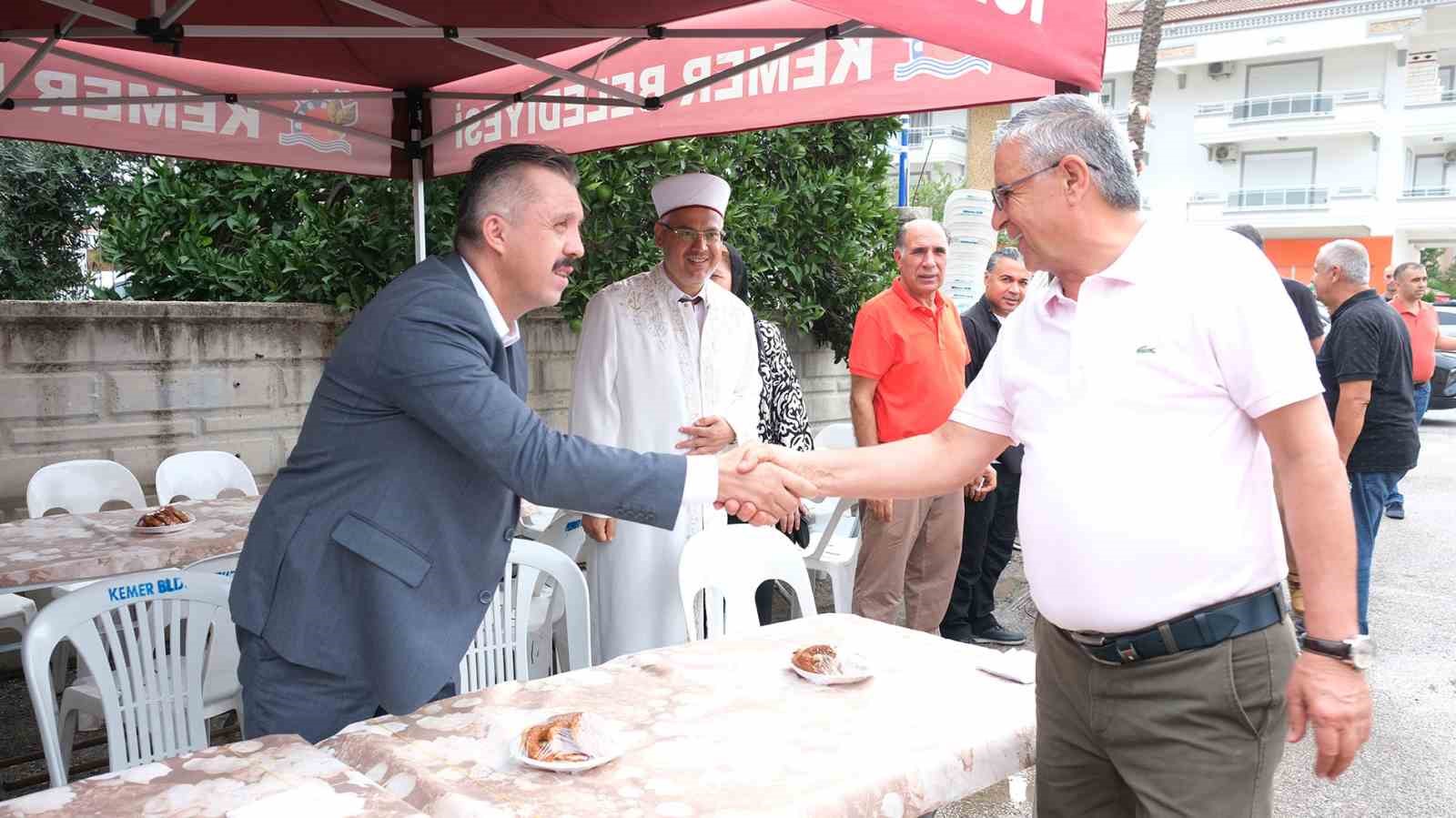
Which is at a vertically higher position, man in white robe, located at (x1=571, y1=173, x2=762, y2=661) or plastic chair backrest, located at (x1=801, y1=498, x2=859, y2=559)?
man in white robe, located at (x1=571, y1=173, x2=762, y2=661)

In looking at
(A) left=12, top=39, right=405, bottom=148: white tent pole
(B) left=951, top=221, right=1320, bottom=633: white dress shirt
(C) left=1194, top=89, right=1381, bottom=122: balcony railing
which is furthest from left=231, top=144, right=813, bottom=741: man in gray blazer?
(C) left=1194, top=89, right=1381, bottom=122: balcony railing

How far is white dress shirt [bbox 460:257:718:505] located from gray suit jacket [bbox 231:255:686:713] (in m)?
0.11

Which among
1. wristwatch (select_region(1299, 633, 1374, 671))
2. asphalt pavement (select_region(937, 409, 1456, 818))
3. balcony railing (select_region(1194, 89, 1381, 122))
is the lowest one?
asphalt pavement (select_region(937, 409, 1456, 818))

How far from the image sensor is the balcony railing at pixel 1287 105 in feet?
109

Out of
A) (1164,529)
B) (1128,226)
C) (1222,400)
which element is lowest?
(1164,529)

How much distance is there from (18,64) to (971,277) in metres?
6.25

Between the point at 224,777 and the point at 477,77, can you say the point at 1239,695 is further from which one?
the point at 477,77

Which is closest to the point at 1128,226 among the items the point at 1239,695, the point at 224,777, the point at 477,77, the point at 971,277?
the point at 1239,695

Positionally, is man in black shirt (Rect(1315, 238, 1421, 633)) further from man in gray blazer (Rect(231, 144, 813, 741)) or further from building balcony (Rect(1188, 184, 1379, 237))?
building balcony (Rect(1188, 184, 1379, 237))

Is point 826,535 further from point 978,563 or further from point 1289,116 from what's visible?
point 1289,116

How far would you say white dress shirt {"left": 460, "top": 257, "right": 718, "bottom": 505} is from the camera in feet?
7.83

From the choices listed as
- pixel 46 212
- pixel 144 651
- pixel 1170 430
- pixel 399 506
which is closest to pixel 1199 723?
pixel 1170 430

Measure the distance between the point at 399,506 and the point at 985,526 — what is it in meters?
4.28

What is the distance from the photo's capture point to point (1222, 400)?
1793 millimetres
